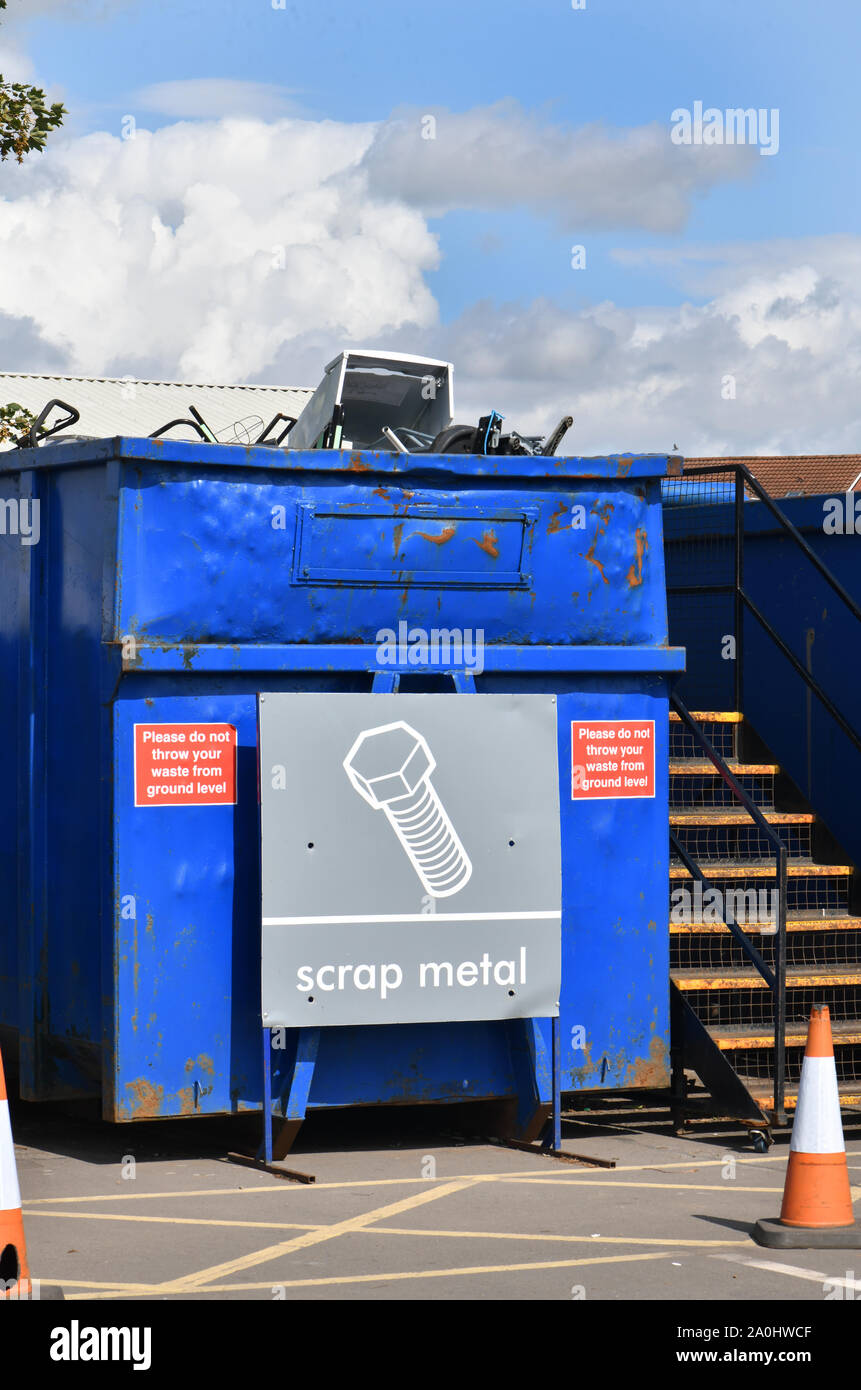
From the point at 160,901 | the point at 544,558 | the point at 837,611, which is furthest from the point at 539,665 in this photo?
the point at 837,611

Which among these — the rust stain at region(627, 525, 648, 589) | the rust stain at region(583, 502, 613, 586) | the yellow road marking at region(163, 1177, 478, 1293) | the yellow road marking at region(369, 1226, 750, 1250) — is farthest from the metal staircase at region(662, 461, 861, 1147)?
the yellow road marking at region(369, 1226, 750, 1250)

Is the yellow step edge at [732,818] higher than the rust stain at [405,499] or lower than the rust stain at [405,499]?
lower

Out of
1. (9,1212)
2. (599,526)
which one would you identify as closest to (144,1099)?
(9,1212)

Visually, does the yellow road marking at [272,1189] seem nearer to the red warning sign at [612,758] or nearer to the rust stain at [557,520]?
the red warning sign at [612,758]

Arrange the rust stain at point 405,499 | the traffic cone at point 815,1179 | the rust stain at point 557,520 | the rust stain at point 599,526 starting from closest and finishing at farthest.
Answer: the traffic cone at point 815,1179 < the rust stain at point 405,499 < the rust stain at point 557,520 < the rust stain at point 599,526

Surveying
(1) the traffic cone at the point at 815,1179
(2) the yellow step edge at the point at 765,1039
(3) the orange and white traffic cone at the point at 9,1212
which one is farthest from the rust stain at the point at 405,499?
(3) the orange and white traffic cone at the point at 9,1212

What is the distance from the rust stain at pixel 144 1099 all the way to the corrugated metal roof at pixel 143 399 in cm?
2995

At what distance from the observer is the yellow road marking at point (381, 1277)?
616 cm

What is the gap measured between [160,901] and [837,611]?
4764 mm

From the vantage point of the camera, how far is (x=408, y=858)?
8.61 m
